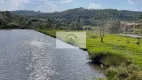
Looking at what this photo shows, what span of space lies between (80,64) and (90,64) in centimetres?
309

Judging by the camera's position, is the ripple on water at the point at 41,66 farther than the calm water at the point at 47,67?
Yes

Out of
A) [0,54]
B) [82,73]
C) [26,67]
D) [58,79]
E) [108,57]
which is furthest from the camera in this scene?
[0,54]

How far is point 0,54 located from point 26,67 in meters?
25.2

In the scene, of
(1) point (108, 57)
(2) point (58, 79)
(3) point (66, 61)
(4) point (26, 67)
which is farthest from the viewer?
(3) point (66, 61)

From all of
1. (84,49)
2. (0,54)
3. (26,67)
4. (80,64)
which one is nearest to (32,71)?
(26,67)

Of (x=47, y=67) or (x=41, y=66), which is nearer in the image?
(x=47, y=67)

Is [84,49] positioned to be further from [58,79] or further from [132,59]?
[58,79]

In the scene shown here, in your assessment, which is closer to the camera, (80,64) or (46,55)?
(80,64)

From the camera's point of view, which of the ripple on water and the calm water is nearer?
the calm water

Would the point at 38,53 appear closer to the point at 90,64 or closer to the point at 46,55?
the point at 46,55

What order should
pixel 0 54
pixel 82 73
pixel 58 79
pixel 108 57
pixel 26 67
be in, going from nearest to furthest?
pixel 58 79 → pixel 82 73 → pixel 26 67 → pixel 108 57 → pixel 0 54

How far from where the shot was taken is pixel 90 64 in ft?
284

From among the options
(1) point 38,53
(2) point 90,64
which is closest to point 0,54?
(1) point 38,53

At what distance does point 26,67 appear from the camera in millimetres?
78250
